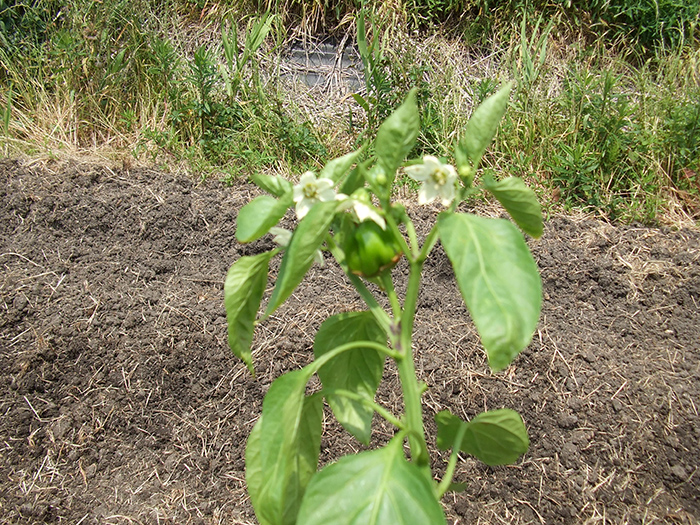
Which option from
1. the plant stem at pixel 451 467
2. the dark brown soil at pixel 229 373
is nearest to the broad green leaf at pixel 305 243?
the plant stem at pixel 451 467

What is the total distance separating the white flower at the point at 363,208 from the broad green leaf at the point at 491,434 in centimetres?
39

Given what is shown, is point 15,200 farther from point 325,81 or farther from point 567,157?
point 567,157

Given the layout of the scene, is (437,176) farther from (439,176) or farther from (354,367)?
(354,367)

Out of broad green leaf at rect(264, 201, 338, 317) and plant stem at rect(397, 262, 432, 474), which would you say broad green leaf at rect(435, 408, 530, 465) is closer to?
plant stem at rect(397, 262, 432, 474)

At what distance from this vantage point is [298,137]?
9.87 ft

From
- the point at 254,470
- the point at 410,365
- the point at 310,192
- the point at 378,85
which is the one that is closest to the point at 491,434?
the point at 410,365

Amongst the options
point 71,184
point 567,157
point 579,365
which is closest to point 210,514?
point 579,365

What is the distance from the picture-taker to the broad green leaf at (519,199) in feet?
2.48

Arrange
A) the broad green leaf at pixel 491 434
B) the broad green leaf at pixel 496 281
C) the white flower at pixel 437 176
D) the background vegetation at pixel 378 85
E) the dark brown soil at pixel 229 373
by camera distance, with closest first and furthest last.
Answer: the broad green leaf at pixel 496 281 < the white flower at pixel 437 176 < the broad green leaf at pixel 491 434 < the dark brown soil at pixel 229 373 < the background vegetation at pixel 378 85

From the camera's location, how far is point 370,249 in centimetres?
73

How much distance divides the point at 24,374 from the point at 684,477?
222 cm

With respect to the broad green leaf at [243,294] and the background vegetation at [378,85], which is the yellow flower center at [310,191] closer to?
the broad green leaf at [243,294]

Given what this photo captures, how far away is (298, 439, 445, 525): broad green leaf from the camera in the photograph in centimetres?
67

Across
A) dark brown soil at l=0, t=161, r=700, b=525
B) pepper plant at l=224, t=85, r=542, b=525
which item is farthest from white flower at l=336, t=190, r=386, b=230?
dark brown soil at l=0, t=161, r=700, b=525
